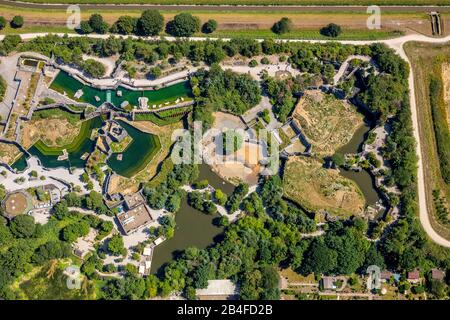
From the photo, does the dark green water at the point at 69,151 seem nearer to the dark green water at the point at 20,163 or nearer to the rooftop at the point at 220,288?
the dark green water at the point at 20,163

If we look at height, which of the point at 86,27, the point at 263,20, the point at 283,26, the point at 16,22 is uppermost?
the point at 16,22

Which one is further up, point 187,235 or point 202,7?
point 202,7

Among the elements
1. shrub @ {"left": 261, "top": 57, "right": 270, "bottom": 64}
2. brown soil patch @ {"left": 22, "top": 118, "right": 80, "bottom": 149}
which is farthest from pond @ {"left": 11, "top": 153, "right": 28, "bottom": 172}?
shrub @ {"left": 261, "top": 57, "right": 270, "bottom": 64}

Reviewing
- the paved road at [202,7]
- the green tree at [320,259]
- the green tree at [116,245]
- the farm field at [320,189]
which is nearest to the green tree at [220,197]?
the farm field at [320,189]

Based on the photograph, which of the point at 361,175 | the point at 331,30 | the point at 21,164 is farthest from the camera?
the point at 331,30

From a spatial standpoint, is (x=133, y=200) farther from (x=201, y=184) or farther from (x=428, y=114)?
(x=428, y=114)

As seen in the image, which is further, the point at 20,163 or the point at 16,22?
the point at 16,22

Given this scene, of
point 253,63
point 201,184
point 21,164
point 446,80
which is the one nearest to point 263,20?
point 253,63
